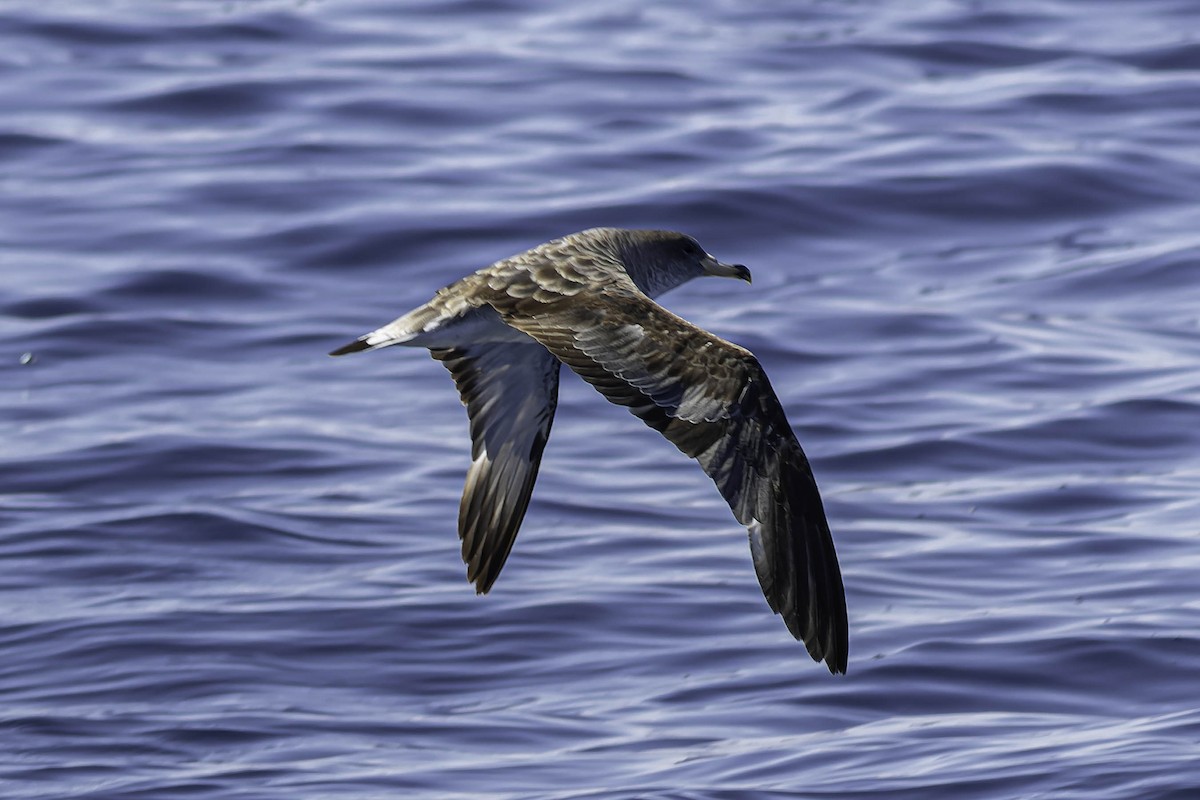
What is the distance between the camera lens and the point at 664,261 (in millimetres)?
7781

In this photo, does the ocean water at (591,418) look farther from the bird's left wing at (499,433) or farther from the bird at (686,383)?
the bird at (686,383)

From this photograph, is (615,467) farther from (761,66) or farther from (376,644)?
(761,66)

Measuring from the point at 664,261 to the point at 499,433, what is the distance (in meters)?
0.85

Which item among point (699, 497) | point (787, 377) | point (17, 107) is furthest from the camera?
point (17, 107)

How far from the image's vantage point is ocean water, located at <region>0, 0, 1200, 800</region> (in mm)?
8250

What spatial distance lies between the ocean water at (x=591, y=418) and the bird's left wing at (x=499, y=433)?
0.80 m

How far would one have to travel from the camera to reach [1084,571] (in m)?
9.53

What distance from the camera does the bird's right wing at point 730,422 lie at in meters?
6.41

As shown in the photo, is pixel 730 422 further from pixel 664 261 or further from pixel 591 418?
pixel 591 418

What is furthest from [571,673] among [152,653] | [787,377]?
[787,377]

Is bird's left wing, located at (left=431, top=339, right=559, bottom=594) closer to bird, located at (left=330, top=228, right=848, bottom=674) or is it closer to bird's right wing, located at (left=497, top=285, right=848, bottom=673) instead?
bird, located at (left=330, top=228, right=848, bottom=674)

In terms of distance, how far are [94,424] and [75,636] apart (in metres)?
2.25

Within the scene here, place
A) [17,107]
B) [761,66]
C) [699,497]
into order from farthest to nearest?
[761,66] < [17,107] < [699,497]

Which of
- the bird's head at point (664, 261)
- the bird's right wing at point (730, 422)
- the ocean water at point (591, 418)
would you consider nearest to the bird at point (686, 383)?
the bird's right wing at point (730, 422)
